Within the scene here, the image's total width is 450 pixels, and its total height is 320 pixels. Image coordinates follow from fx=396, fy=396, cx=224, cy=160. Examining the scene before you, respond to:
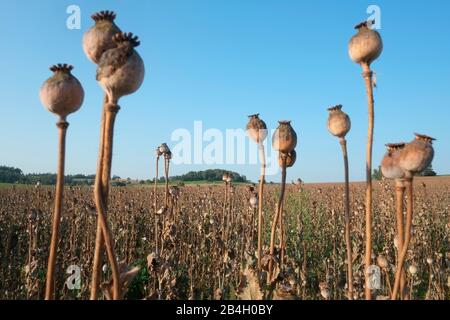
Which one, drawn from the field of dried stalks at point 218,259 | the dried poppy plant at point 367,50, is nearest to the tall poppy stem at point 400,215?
the dried poppy plant at point 367,50

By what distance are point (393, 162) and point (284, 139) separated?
A: 97 centimetres

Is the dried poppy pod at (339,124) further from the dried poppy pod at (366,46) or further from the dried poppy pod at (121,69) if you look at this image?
the dried poppy pod at (121,69)

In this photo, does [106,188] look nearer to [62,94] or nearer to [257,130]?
[62,94]

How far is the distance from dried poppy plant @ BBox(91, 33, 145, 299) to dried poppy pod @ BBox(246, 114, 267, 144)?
5.67ft

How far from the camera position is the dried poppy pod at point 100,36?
1.84 meters

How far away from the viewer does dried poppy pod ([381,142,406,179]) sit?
2.09 meters

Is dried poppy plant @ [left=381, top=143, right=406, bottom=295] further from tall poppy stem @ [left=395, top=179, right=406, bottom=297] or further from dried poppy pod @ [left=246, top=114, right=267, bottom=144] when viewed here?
dried poppy pod @ [left=246, top=114, right=267, bottom=144]

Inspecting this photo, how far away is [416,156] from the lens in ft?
6.65

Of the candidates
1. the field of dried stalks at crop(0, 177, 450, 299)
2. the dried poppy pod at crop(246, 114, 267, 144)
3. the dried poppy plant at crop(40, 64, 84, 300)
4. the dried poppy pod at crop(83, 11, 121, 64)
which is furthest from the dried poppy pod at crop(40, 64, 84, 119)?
the dried poppy pod at crop(246, 114, 267, 144)

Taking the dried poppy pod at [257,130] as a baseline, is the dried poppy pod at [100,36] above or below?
above

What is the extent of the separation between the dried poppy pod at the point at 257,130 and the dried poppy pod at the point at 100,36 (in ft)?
5.63
